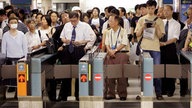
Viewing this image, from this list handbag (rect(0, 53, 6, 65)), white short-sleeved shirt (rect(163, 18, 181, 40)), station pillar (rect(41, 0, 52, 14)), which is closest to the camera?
handbag (rect(0, 53, 6, 65))

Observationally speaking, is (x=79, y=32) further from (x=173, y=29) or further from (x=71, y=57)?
(x=173, y=29)

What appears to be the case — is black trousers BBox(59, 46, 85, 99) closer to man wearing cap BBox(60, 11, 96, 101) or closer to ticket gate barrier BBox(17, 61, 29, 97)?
man wearing cap BBox(60, 11, 96, 101)

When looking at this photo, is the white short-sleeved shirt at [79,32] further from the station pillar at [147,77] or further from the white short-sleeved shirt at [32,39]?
the station pillar at [147,77]

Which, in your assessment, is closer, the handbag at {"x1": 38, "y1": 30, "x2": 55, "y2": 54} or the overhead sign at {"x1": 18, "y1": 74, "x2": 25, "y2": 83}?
the overhead sign at {"x1": 18, "y1": 74, "x2": 25, "y2": 83}

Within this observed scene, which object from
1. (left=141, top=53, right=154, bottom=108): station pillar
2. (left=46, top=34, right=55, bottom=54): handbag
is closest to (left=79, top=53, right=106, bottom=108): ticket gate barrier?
(left=141, top=53, right=154, bottom=108): station pillar

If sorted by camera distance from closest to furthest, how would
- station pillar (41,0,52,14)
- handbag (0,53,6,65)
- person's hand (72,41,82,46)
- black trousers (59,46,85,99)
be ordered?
1. handbag (0,53,6,65)
2. person's hand (72,41,82,46)
3. black trousers (59,46,85,99)
4. station pillar (41,0,52,14)

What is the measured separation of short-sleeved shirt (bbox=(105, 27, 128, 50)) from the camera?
863cm

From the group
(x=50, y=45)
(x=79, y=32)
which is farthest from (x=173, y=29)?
(x=50, y=45)

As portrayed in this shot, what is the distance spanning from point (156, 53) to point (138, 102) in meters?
1.04

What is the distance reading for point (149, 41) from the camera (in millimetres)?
8656

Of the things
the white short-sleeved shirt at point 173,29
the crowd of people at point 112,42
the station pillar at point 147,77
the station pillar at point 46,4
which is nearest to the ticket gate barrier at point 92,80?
the station pillar at point 147,77

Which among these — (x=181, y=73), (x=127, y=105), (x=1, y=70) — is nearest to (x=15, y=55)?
(x=1, y=70)

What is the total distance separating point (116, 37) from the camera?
28.5 ft

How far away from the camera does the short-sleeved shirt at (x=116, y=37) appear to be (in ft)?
28.3
